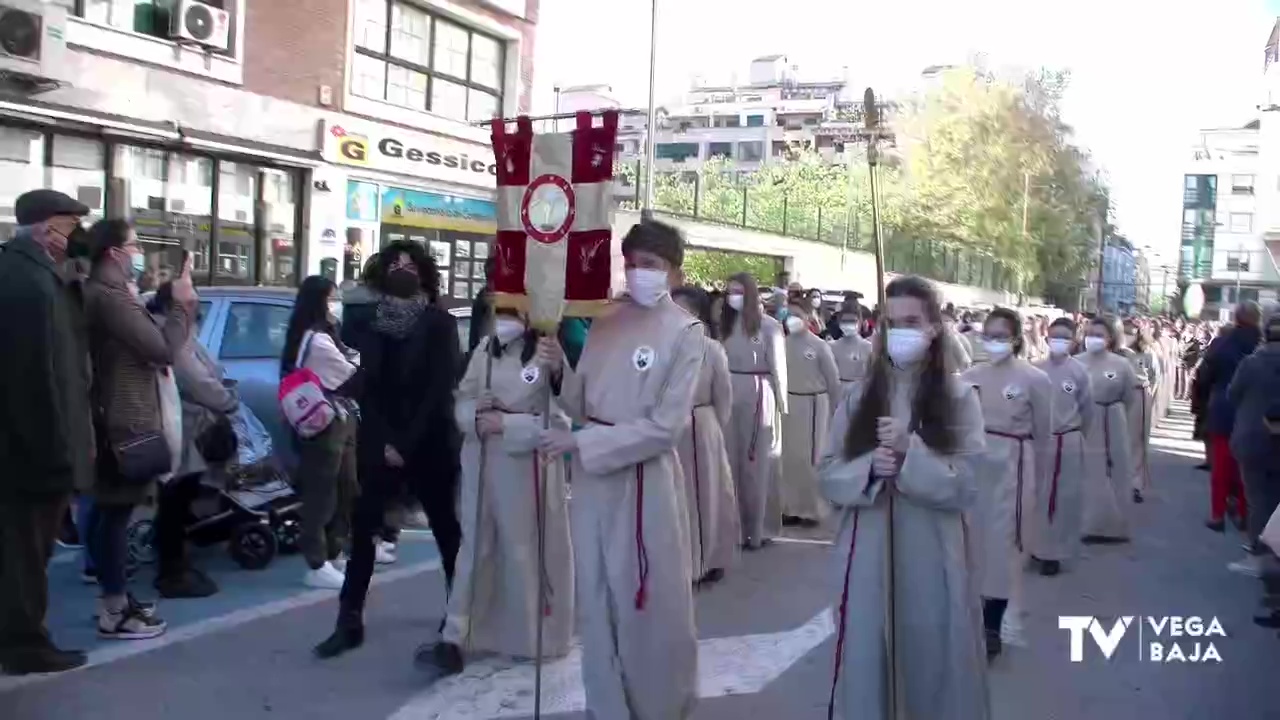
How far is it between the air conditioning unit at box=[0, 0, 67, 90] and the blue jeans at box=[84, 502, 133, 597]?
871 cm

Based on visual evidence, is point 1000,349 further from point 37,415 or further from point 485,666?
point 37,415

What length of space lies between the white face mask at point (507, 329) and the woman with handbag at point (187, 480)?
83.6 inches

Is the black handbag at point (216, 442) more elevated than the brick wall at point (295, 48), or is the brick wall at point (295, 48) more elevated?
the brick wall at point (295, 48)

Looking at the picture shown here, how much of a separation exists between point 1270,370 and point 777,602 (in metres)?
3.90

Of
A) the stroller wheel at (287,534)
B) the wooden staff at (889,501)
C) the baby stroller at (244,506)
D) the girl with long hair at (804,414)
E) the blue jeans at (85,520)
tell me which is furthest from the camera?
the girl with long hair at (804,414)

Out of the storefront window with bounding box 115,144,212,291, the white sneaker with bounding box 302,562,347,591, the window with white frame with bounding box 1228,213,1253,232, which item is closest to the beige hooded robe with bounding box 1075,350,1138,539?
the white sneaker with bounding box 302,562,347,591

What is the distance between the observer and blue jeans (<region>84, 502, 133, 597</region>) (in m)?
6.32

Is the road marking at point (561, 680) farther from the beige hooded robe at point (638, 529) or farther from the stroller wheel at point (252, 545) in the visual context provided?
the stroller wheel at point (252, 545)

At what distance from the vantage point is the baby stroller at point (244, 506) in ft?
26.4

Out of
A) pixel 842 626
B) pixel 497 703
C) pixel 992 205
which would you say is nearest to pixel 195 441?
pixel 497 703

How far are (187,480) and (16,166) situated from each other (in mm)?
8144

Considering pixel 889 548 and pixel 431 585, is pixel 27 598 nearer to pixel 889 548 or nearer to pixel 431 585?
pixel 431 585

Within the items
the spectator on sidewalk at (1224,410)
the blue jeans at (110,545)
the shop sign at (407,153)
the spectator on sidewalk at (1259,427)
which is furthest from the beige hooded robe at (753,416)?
the shop sign at (407,153)

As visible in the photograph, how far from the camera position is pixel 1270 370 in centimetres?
876
